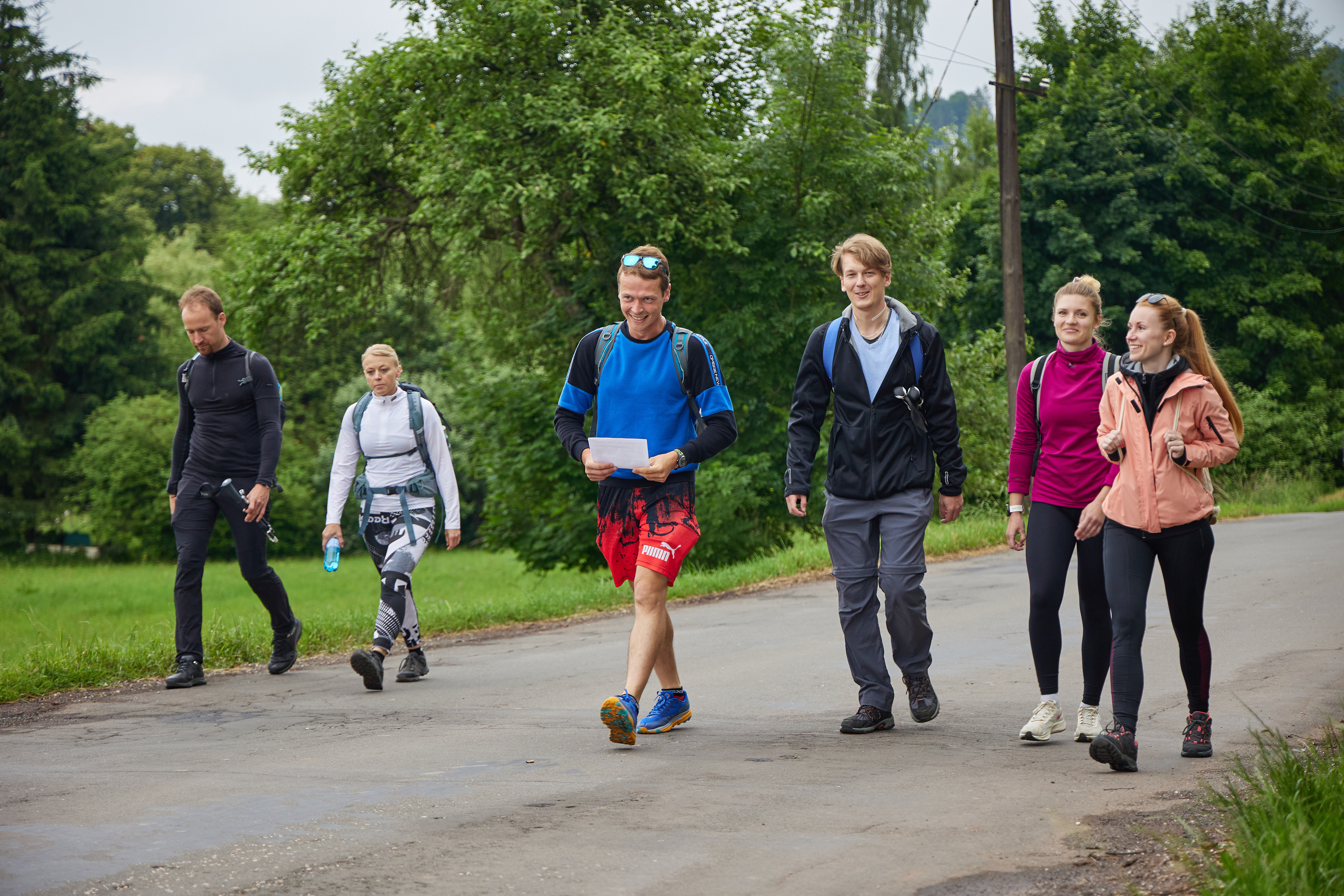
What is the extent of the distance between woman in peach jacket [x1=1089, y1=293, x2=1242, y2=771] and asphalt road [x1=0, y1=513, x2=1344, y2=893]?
0.41 m

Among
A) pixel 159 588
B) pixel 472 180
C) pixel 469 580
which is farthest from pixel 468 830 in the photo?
pixel 159 588

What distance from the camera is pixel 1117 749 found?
487 cm

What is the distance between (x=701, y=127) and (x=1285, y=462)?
20.1m

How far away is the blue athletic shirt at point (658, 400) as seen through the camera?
19.1ft

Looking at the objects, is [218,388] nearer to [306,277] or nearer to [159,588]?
[306,277]

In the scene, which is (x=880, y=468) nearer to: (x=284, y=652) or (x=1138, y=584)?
(x=1138, y=584)

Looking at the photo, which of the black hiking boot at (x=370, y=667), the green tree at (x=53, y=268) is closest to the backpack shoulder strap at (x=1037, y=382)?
the black hiking boot at (x=370, y=667)

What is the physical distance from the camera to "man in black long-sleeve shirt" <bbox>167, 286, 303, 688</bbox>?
7.96 meters

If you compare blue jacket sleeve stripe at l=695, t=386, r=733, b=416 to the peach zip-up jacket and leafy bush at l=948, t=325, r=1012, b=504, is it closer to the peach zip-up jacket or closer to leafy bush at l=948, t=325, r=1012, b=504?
the peach zip-up jacket

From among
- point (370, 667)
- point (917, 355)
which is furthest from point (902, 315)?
point (370, 667)

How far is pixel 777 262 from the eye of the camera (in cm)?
2106

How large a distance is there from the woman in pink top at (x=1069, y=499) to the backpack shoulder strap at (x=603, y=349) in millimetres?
1860

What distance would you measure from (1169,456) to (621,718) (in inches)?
98.5

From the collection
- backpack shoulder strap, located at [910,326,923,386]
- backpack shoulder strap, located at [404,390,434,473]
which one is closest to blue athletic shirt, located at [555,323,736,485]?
backpack shoulder strap, located at [910,326,923,386]
